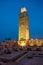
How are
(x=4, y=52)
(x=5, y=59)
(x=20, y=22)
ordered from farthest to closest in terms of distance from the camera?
(x=20, y=22) < (x=4, y=52) < (x=5, y=59)

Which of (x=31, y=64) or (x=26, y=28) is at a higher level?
(x=26, y=28)

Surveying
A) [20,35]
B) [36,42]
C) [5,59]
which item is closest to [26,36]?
[20,35]

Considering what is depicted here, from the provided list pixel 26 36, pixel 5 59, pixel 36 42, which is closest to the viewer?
pixel 5 59

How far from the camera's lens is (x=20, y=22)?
76.2 feet

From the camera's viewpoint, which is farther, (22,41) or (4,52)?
(22,41)

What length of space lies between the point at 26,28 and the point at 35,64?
17563mm

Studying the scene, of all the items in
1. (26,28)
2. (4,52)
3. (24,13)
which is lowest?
(4,52)

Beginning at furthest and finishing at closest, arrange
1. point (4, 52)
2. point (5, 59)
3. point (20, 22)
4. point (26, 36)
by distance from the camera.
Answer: point (20, 22)
point (26, 36)
point (4, 52)
point (5, 59)

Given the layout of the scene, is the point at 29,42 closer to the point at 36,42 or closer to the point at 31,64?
the point at 36,42

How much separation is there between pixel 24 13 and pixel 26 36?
4.78 m

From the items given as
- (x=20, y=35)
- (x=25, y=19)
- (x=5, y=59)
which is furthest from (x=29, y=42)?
(x=5, y=59)

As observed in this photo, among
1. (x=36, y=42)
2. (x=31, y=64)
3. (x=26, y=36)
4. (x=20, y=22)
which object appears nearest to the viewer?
(x=31, y=64)

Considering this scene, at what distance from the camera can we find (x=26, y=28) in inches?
878

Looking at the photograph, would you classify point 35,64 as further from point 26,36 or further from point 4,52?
point 26,36
